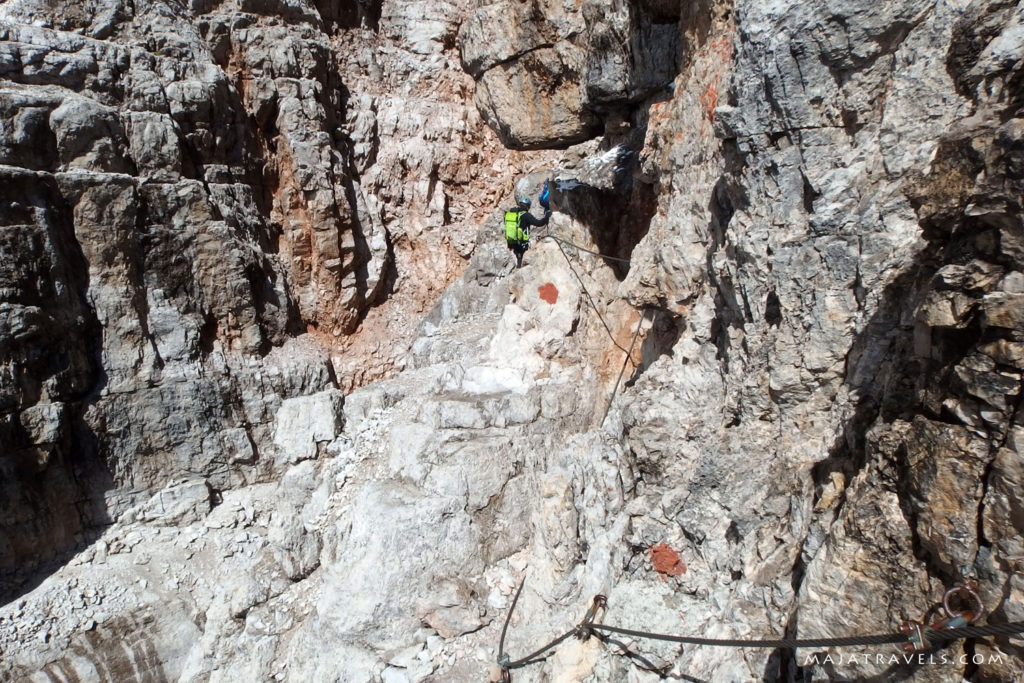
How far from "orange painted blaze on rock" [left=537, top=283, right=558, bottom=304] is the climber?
118 cm

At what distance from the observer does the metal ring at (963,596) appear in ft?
9.09

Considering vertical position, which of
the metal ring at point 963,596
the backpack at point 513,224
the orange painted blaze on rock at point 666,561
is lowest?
the orange painted blaze on rock at point 666,561

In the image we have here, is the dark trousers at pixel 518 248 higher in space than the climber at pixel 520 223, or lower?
lower

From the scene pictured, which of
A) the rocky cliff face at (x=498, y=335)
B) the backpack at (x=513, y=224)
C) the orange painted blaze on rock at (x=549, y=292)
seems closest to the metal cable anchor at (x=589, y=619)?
the rocky cliff face at (x=498, y=335)

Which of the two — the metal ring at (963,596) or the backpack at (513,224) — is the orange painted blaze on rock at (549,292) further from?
the metal ring at (963,596)

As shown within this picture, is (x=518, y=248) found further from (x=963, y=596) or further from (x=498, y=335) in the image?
(x=963, y=596)

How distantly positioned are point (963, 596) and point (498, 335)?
7.77m

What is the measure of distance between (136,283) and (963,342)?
11.4 metres

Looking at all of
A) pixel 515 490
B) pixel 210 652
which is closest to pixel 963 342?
pixel 515 490

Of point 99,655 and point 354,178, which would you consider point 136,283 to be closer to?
point 354,178

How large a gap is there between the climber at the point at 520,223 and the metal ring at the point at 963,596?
8.40 m

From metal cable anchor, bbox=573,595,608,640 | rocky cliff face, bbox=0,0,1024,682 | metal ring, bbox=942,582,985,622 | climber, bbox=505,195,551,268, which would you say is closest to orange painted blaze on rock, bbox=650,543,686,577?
rocky cliff face, bbox=0,0,1024,682

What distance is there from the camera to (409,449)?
9.14 metres

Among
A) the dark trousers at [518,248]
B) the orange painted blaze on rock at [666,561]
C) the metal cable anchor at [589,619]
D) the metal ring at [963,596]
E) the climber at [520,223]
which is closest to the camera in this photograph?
the metal ring at [963,596]
